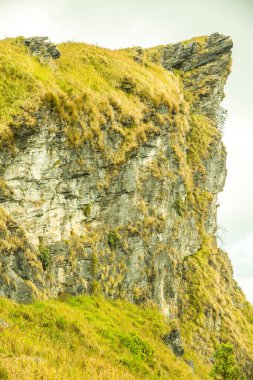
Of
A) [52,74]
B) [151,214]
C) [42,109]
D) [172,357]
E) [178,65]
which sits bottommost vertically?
[172,357]

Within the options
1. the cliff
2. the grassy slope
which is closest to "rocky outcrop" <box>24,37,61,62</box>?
the cliff

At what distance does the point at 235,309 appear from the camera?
→ 49344 millimetres

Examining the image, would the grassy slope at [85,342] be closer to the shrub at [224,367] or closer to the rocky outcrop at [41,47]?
the shrub at [224,367]

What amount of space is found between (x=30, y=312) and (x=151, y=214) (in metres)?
16.9

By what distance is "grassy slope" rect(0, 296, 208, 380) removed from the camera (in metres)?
12.9

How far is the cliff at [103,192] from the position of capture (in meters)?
24.1

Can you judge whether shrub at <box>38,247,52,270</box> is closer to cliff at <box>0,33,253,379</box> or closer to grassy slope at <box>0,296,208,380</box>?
cliff at <box>0,33,253,379</box>

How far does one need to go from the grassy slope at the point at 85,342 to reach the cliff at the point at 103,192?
150 cm

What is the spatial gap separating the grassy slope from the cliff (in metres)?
1.50

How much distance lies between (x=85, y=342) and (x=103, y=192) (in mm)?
12770

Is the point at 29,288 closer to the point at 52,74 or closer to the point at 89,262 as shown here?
the point at 89,262

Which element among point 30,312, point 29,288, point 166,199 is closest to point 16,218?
point 29,288

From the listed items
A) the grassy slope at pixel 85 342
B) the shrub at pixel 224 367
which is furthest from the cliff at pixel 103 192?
the shrub at pixel 224 367

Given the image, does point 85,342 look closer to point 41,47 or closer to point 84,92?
point 84,92
